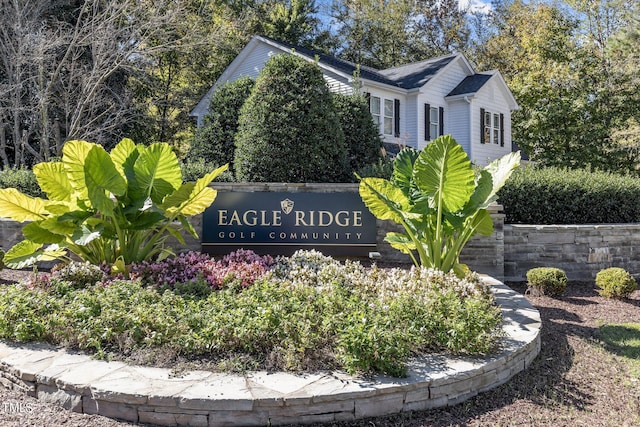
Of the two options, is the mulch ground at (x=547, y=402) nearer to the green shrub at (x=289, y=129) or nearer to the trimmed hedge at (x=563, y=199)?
the trimmed hedge at (x=563, y=199)

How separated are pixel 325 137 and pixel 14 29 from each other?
9704 millimetres

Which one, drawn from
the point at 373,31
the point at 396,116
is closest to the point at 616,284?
the point at 396,116

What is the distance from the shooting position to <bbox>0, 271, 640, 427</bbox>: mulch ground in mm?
3145

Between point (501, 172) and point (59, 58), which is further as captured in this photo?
point (59, 58)

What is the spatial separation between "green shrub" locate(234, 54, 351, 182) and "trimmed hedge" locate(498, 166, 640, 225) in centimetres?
297

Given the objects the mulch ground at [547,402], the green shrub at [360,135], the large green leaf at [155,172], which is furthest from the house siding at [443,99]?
the mulch ground at [547,402]

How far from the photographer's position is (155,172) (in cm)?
565

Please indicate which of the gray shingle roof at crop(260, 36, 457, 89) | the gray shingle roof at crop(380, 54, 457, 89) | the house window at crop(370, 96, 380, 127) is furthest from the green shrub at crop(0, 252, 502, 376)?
the gray shingle roof at crop(380, 54, 457, 89)

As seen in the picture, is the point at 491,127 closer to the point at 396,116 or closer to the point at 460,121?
the point at 460,121

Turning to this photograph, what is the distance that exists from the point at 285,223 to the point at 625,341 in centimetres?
448

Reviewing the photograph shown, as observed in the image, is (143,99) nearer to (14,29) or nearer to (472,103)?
(14,29)

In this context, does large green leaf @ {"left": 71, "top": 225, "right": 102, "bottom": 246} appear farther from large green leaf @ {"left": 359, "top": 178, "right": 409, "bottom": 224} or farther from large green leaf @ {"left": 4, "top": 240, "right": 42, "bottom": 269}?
large green leaf @ {"left": 359, "top": 178, "right": 409, "bottom": 224}

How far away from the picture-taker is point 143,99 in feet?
64.6

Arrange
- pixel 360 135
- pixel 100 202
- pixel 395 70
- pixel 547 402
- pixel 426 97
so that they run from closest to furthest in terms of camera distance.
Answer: pixel 547 402 → pixel 100 202 → pixel 360 135 → pixel 426 97 → pixel 395 70
